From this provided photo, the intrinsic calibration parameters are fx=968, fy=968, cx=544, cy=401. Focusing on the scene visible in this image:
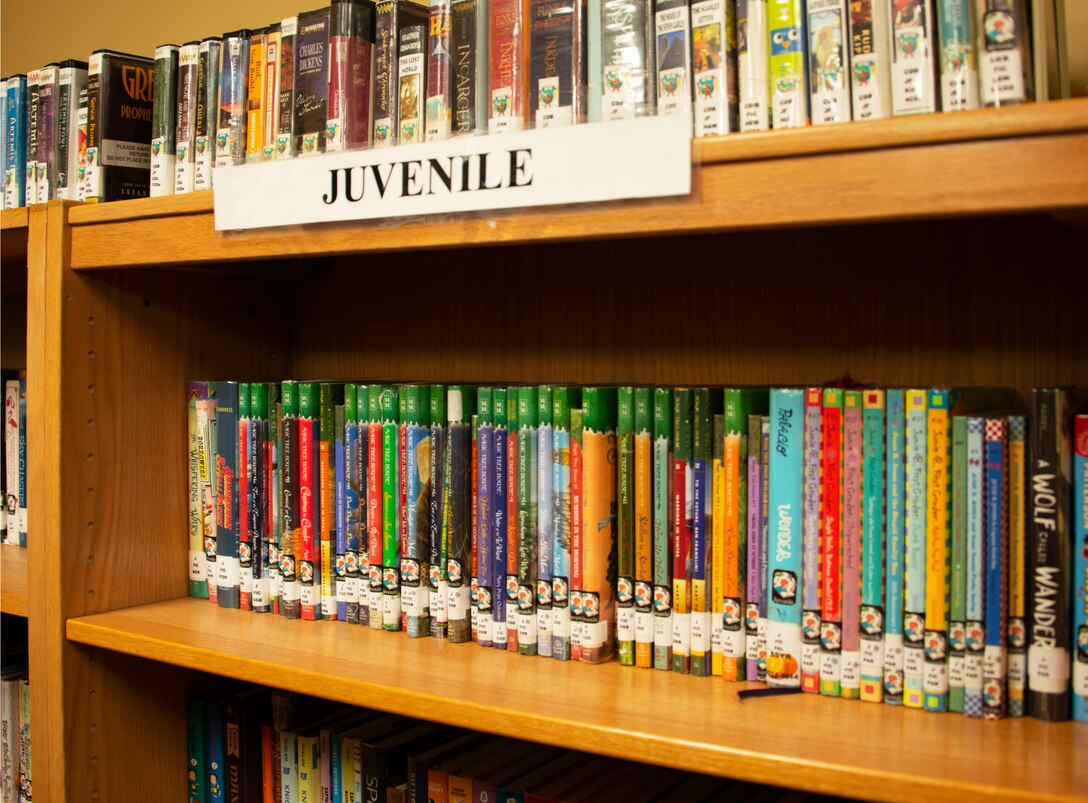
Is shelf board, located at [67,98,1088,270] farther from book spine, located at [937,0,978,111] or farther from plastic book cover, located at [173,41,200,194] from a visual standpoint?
plastic book cover, located at [173,41,200,194]

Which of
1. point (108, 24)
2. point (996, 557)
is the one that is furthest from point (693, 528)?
point (108, 24)

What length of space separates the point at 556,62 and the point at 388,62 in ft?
0.70

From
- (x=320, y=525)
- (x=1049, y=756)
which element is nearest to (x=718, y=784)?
(x=1049, y=756)

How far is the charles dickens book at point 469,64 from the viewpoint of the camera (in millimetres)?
944

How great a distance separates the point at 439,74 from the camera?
0.97 meters

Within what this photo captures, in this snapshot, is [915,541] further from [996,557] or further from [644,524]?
[644,524]

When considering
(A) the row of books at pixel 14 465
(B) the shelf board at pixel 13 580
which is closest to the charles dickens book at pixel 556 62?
(B) the shelf board at pixel 13 580

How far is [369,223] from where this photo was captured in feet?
3.01

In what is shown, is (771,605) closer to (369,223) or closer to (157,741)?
(369,223)

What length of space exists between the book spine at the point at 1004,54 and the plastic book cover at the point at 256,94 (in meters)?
0.76

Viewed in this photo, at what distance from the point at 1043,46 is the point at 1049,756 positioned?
53cm

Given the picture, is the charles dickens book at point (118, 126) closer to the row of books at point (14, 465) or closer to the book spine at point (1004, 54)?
the row of books at point (14, 465)

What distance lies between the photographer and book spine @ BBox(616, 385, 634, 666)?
36.3 inches

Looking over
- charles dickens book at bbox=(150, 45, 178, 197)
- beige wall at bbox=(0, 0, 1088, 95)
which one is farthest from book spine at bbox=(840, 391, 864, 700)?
beige wall at bbox=(0, 0, 1088, 95)
